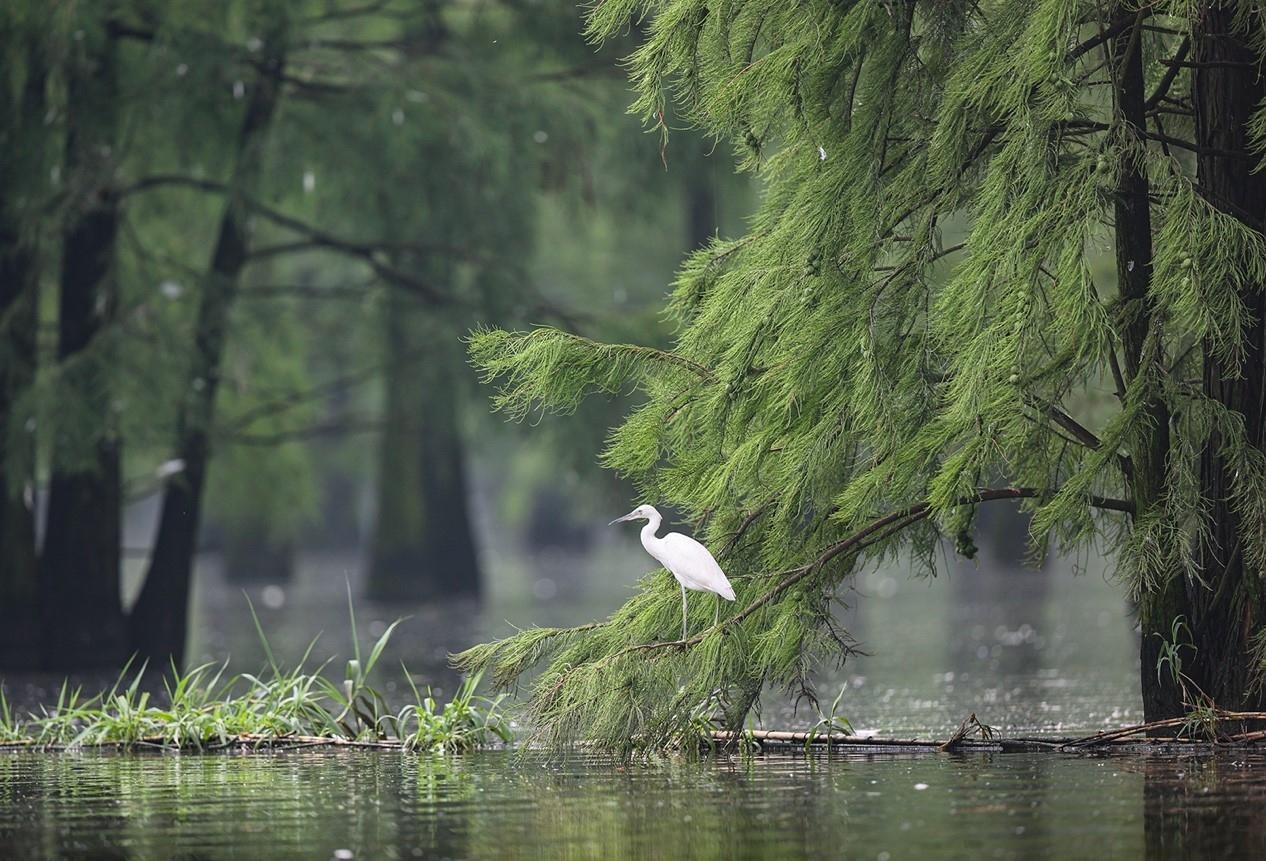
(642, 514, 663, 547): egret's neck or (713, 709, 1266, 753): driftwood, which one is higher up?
(642, 514, 663, 547): egret's neck

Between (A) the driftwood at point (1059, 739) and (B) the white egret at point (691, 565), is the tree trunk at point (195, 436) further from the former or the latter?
(B) the white egret at point (691, 565)

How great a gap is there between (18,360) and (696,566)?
10093mm

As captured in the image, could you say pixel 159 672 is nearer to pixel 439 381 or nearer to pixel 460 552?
pixel 439 381

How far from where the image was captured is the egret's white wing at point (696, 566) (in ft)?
32.1

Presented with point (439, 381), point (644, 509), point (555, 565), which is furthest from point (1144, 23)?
point (555, 565)

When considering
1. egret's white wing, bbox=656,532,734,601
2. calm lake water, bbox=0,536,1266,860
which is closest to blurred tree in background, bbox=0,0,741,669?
calm lake water, bbox=0,536,1266,860

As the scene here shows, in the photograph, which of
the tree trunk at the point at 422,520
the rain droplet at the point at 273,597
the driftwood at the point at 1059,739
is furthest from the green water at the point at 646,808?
the rain droplet at the point at 273,597

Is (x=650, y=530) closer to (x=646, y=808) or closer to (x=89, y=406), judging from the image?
(x=646, y=808)

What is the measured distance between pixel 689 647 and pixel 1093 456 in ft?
7.03

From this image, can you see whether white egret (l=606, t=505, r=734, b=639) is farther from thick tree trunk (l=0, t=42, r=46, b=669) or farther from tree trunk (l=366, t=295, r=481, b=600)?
tree trunk (l=366, t=295, r=481, b=600)

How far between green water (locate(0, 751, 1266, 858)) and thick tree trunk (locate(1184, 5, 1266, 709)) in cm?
73

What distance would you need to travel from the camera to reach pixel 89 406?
17.4 meters

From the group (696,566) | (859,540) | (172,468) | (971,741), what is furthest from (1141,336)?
(172,468)

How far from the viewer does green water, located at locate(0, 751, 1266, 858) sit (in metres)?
6.95
